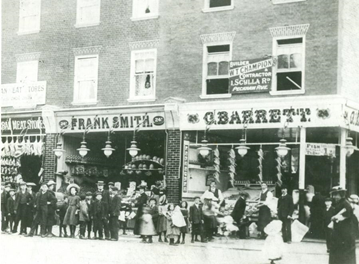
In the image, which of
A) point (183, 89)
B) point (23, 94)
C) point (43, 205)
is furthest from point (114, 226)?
point (23, 94)

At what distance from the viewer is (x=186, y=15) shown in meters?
17.2

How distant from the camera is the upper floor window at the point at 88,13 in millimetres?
18469

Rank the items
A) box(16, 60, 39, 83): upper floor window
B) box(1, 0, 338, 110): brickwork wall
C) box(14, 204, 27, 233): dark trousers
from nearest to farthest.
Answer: box(1, 0, 338, 110): brickwork wall, box(14, 204, 27, 233): dark trousers, box(16, 60, 39, 83): upper floor window

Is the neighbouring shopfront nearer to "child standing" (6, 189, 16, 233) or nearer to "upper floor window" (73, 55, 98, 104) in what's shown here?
"upper floor window" (73, 55, 98, 104)

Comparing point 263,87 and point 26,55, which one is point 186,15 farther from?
point 26,55

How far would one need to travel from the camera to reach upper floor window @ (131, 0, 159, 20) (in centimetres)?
1770

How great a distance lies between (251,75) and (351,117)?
2.98 meters

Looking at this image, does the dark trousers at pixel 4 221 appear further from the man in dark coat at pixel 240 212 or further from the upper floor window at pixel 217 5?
the upper floor window at pixel 217 5

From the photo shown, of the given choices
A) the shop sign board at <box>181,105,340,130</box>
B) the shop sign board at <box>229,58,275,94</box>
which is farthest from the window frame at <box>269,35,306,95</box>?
the shop sign board at <box>181,105,340,130</box>

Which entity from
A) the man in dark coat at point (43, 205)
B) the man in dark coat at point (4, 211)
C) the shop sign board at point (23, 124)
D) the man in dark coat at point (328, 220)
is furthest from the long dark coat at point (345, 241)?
the shop sign board at point (23, 124)

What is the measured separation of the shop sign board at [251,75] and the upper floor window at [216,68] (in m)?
0.38

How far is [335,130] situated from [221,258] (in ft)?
17.0

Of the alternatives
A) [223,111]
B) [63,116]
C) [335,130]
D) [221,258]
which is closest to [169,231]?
[221,258]

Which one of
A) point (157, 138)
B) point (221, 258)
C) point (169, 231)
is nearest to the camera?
point (221, 258)
